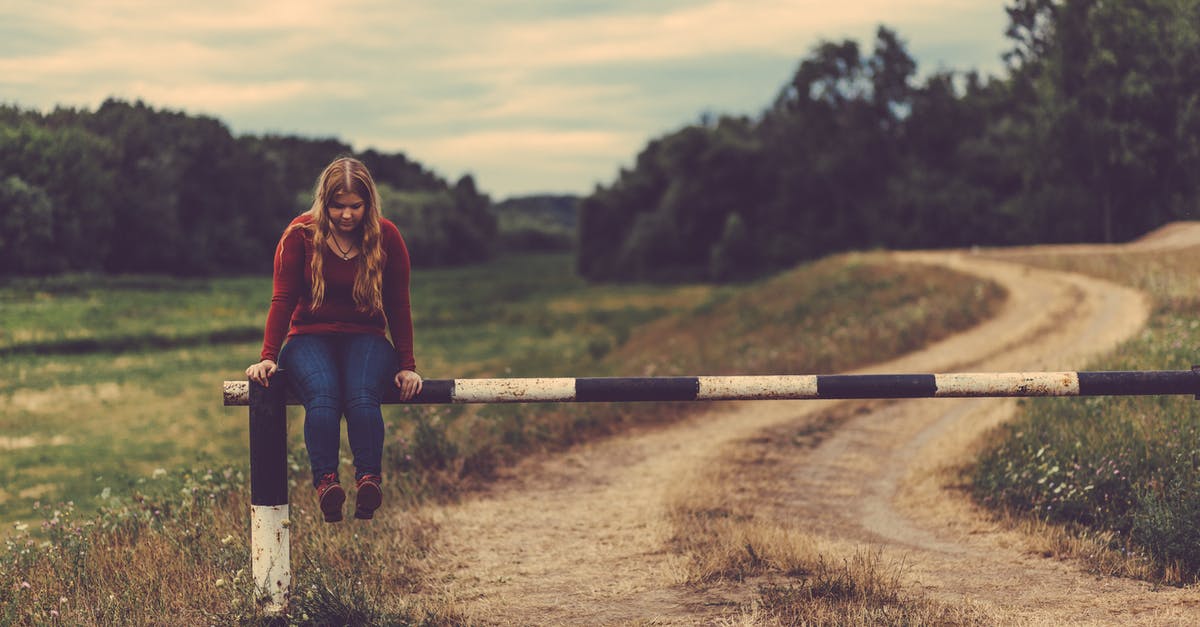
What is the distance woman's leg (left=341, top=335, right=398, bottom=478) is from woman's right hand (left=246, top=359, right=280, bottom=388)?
36 cm

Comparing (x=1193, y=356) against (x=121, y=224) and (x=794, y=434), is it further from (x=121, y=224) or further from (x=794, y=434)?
(x=121, y=224)

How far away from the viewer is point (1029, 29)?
A: 5678cm

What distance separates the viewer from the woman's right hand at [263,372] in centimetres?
497

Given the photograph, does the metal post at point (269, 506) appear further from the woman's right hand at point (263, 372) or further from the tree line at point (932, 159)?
the tree line at point (932, 159)

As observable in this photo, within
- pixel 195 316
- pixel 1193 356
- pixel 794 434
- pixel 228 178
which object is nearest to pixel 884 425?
pixel 794 434

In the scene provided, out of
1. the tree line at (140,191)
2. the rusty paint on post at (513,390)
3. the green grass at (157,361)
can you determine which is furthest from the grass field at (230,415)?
the tree line at (140,191)

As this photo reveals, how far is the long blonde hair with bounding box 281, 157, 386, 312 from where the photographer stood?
5148 mm

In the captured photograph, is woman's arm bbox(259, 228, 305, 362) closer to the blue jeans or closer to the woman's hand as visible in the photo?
the blue jeans

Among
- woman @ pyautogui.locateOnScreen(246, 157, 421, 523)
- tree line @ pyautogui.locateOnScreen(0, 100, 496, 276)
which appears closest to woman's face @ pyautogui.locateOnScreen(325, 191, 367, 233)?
woman @ pyautogui.locateOnScreen(246, 157, 421, 523)

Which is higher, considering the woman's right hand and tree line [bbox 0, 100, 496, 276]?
tree line [bbox 0, 100, 496, 276]

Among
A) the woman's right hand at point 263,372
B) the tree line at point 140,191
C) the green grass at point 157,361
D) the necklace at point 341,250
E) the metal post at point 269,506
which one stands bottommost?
the green grass at point 157,361

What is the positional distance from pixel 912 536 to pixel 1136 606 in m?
2.35

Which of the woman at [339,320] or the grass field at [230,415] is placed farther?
the grass field at [230,415]

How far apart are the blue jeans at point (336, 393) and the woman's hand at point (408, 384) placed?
6 centimetres
